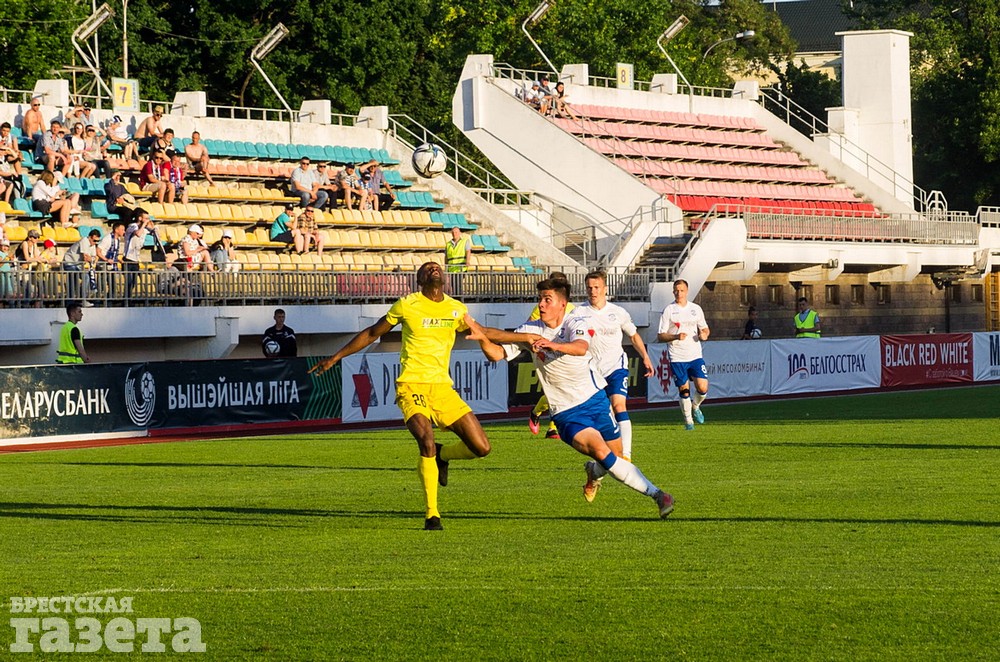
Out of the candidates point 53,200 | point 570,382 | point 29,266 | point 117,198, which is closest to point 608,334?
point 570,382

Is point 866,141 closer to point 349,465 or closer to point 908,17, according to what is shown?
point 908,17

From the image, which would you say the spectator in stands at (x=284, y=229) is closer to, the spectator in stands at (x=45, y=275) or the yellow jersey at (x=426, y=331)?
the spectator in stands at (x=45, y=275)

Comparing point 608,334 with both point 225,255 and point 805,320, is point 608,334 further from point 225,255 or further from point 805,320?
point 805,320

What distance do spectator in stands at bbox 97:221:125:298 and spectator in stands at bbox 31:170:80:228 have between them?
970 millimetres

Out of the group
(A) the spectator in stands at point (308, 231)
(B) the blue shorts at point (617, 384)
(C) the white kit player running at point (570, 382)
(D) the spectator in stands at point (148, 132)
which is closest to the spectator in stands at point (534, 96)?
(A) the spectator in stands at point (308, 231)

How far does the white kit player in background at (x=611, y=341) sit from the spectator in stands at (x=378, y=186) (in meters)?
21.5

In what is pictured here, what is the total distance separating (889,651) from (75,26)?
48.0m

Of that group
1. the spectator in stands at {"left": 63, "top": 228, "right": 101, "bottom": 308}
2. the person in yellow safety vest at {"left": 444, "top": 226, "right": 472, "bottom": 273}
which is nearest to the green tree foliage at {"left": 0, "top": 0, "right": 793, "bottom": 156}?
the person in yellow safety vest at {"left": 444, "top": 226, "right": 472, "bottom": 273}

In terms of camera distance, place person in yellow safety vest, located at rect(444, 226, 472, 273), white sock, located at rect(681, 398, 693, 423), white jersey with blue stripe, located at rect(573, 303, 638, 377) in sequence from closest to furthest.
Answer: white jersey with blue stripe, located at rect(573, 303, 638, 377) → white sock, located at rect(681, 398, 693, 423) → person in yellow safety vest, located at rect(444, 226, 472, 273)

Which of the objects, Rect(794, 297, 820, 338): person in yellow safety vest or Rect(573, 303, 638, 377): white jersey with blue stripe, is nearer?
Rect(573, 303, 638, 377): white jersey with blue stripe

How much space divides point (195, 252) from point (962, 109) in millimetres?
41687

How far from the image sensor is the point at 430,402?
41.0 ft

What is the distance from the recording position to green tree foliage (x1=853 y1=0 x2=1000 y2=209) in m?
63.0

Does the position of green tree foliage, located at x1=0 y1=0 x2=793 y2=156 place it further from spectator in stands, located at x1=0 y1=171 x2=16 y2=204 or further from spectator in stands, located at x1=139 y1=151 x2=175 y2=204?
spectator in stands, located at x1=0 y1=171 x2=16 y2=204
